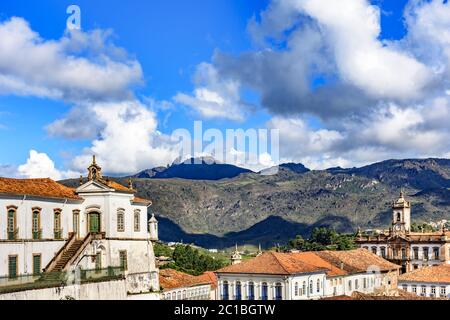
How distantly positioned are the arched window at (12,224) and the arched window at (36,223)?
1.42 meters

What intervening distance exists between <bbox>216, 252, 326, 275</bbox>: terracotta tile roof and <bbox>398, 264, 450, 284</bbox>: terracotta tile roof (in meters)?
19.7

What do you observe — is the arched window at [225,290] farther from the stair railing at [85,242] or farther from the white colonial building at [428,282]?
the white colonial building at [428,282]

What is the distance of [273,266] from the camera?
54.1 metres

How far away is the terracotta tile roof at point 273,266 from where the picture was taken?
53569 mm

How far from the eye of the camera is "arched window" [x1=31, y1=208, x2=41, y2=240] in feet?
110

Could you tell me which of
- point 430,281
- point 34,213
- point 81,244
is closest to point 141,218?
point 81,244

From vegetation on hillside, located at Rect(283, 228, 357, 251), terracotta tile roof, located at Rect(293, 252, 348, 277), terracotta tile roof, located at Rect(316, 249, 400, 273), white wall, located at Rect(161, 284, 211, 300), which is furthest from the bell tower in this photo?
vegetation on hillside, located at Rect(283, 228, 357, 251)

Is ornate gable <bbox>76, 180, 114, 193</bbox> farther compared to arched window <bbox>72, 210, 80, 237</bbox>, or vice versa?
ornate gable <bbox>76, 180, 114, 193</bbox>

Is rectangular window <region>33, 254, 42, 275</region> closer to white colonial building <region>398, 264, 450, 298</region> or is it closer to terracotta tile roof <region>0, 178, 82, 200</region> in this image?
terracotta tile roof <region>0, 178, 82, 200</region>

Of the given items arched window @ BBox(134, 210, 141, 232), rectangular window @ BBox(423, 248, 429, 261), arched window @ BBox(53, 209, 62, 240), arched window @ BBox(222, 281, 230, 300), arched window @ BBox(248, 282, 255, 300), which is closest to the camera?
arched window @ BBox(53, 209, 62, 240)

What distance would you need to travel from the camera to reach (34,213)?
3347cm

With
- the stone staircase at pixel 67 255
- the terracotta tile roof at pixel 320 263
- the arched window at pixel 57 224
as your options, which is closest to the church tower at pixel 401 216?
the terracotta tile roof at pixel 320 263

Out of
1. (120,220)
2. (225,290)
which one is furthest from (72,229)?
(225,290)
